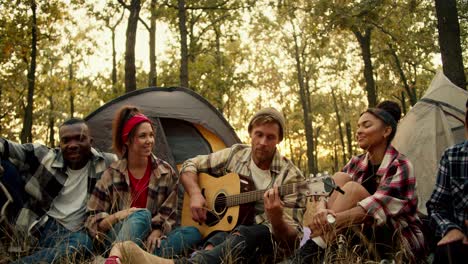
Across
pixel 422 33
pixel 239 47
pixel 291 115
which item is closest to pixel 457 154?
pixel 422 33

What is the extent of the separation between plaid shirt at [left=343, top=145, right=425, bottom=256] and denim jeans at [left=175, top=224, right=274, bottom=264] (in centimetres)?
72

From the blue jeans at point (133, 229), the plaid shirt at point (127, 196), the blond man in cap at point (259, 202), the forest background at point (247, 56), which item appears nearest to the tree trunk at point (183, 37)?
the forest background at point (247, 56)

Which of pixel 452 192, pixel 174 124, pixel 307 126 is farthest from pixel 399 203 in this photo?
pixel 307 126

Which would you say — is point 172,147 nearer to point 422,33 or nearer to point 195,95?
point 195,95

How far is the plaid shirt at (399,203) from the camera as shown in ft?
9.93

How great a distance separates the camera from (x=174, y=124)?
609 cm

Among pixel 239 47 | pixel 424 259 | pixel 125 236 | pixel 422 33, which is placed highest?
pixel 239 47

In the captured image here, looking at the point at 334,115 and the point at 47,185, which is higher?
the point at 334,115

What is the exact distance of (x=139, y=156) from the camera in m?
3.72

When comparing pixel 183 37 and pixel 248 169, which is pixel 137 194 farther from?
pixel 183 37

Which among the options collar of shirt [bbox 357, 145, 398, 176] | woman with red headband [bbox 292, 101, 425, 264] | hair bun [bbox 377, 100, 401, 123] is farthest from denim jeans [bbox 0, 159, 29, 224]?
hair bun [bbox 377, 100, 401, 123]

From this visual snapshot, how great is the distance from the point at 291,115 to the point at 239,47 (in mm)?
5945

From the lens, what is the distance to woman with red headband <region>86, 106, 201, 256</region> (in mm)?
3387

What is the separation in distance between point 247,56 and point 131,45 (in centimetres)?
1485
